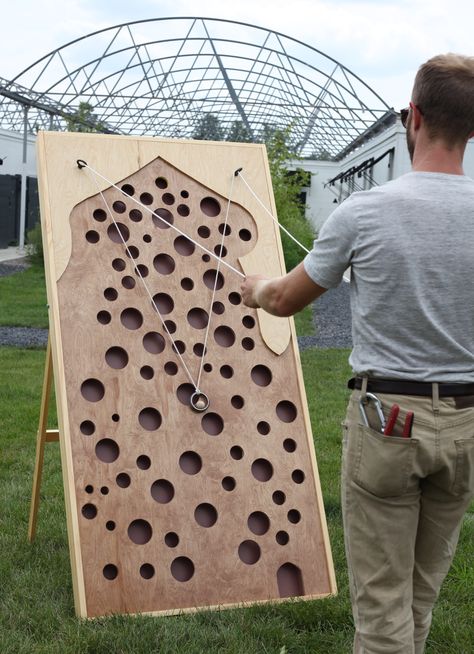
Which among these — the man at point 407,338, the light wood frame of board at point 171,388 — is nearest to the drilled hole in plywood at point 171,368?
the light wood frame of board at point 171,388

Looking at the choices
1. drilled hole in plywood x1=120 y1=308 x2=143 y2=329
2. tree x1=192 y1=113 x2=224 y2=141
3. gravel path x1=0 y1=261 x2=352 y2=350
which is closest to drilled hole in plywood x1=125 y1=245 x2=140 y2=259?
drilled hole in plywood x1=120 y1=308 x2=143 y2=329

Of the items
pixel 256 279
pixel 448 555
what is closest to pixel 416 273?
pixel 256 279

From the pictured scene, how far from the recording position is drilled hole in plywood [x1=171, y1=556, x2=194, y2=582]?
3744 millimetres

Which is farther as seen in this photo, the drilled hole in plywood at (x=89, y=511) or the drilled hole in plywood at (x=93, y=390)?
the drilled hole in plywood at (x=93, y=390)

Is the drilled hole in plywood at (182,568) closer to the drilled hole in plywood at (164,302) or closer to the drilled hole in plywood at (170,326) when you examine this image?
the drilled hole in plywood at (170,326)

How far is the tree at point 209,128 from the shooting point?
36.4m

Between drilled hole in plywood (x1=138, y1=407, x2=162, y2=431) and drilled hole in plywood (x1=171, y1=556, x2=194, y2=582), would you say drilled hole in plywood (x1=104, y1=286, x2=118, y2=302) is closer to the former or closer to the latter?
drilled hole in plywood (x1=138, y1=407, x2=162, y2=431)

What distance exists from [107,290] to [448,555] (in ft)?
6.29

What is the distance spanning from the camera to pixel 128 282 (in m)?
4.03

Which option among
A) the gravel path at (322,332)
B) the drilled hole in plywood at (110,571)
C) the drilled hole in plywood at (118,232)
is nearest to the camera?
the drilled hole in plywood at (110,571)

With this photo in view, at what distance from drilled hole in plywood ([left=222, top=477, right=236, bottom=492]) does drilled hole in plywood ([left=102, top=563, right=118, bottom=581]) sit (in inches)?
22.7

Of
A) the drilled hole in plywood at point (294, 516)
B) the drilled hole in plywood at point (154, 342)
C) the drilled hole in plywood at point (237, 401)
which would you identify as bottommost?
the drilled hole in plywood at point (294, 516)

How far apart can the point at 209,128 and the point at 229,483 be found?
33.8 metres

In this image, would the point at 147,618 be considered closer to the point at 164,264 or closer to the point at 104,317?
the point at 104,317
